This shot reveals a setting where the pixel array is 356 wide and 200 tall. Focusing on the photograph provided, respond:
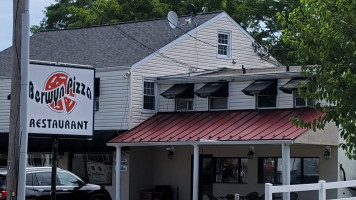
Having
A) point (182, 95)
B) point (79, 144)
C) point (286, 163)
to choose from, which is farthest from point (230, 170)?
point (79, 144)

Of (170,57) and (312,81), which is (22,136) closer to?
(312,81)

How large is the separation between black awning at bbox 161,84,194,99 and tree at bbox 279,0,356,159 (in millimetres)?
14098

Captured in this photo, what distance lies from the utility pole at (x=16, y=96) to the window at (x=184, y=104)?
17.2 m

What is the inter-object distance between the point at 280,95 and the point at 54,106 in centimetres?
1420

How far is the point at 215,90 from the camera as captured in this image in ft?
99.0

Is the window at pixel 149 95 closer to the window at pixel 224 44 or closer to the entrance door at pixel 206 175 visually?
the entrance door at pixel 206 175

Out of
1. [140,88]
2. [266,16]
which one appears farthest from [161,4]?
[140,88]

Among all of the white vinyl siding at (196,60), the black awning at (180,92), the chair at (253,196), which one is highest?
the white vinyl siding at (196,60)

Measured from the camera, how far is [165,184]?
32375 mm

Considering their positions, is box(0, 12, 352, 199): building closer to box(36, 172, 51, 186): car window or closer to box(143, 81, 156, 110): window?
box(143, 81, 156, 110): window

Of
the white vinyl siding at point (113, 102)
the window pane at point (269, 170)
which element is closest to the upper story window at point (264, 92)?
the window pane at point (269, 170)

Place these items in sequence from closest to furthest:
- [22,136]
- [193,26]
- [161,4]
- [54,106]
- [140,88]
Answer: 1. [22,136]
2. [54,106]
3. [140,88]
4. [193,26]
5. [161,4]

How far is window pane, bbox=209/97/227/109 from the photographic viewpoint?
3098 centimetres

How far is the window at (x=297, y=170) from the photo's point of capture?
29297mm
